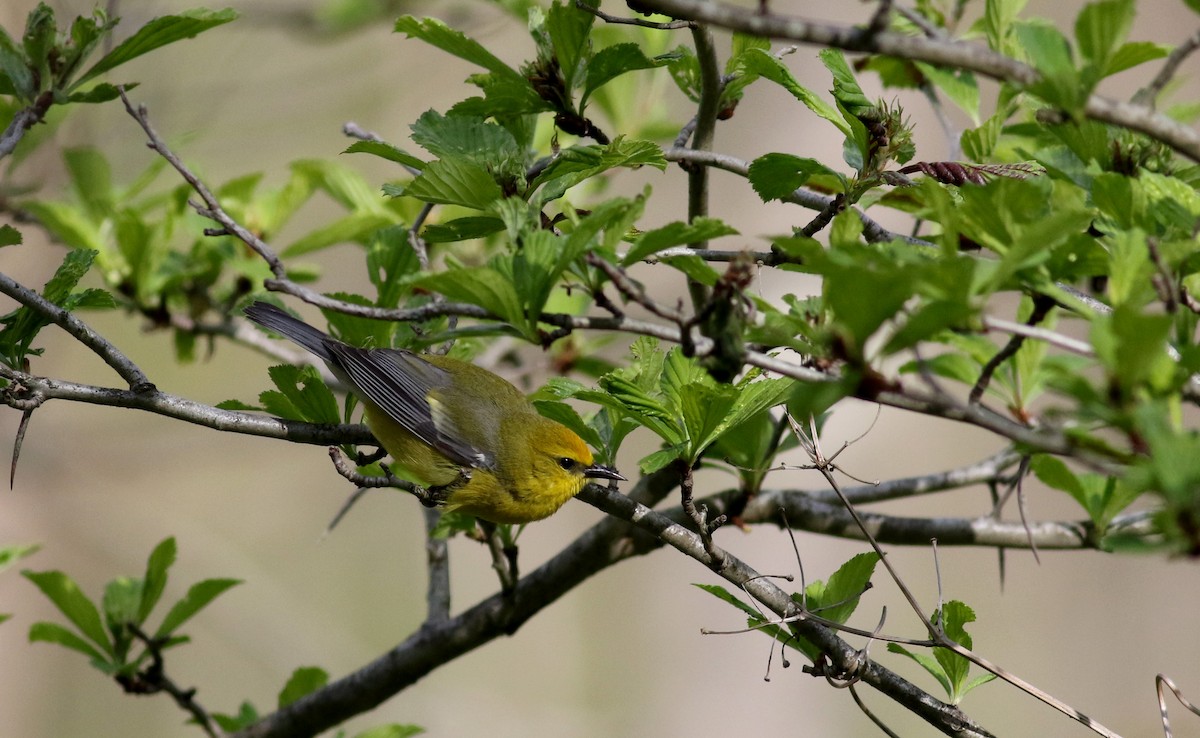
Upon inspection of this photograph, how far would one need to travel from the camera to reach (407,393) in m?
3.10

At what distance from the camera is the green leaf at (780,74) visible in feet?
6.12

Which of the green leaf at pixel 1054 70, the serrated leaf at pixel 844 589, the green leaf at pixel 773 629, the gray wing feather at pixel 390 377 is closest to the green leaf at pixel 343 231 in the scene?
the gray wing feather at pixel 390 377

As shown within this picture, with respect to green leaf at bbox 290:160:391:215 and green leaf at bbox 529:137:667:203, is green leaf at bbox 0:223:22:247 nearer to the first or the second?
green leaf at bbox 529:137:667:203

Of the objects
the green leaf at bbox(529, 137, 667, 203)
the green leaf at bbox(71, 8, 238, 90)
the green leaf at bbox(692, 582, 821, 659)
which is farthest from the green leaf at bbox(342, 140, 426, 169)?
the green leaf at bbox(692, 582, 821, 659)

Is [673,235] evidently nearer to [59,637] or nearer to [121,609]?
[121,609]

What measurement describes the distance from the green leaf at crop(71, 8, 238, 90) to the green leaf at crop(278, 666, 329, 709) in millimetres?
1720

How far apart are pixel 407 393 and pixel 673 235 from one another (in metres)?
1.83

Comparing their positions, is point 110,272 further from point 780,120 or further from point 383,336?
point 780,120

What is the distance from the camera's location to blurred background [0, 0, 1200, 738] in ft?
14.9

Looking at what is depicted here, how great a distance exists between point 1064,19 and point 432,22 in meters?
4.72

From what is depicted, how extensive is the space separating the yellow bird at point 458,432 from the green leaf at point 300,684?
0.66m

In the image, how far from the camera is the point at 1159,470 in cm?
103

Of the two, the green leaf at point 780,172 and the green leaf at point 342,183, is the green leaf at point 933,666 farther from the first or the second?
the green leaf at point 342,183

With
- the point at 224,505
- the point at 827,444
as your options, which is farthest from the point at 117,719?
the point at 827,444
